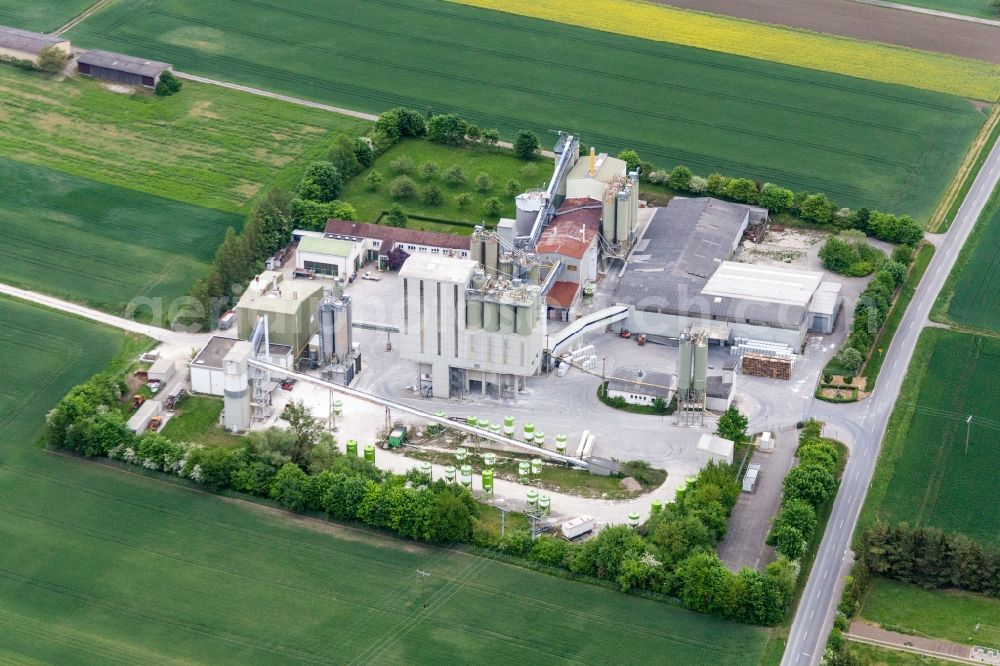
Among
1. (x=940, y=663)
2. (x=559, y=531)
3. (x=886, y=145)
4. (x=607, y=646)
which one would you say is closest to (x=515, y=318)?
(x=559, y=531)

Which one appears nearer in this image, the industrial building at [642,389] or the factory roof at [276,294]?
the industrial building at [642,389]

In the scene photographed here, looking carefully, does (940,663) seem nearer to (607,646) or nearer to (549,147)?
(607,646)

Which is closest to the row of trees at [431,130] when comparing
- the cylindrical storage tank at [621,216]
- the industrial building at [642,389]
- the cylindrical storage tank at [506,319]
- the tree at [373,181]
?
the tree at [373,181]

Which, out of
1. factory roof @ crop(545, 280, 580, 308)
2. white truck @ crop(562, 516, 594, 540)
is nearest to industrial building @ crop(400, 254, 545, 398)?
factory roof @ crop(545, 280, 580, 308)

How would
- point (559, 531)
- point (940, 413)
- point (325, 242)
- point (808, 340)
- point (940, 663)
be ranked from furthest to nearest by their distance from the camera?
point (325, 242) < point (808, 340) < point (940, 413) < point (559, 531) < point (940, 663)

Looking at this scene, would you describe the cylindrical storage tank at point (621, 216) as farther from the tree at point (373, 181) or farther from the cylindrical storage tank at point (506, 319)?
the tree at point (373, 181)

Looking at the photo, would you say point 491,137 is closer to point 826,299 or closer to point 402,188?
point 402,188

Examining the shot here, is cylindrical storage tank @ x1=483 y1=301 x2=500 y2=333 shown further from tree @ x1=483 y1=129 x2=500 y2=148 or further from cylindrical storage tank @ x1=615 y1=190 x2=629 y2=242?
tree @ x1=483 y1=129 x2=500 y2=148
